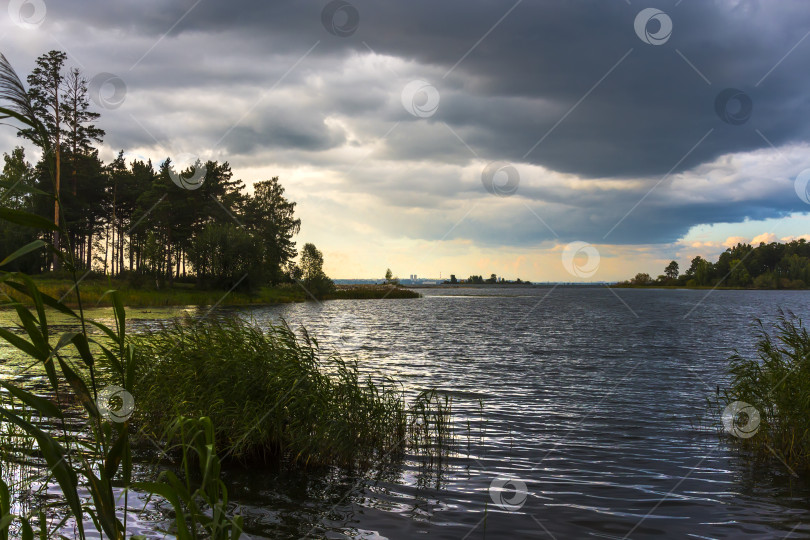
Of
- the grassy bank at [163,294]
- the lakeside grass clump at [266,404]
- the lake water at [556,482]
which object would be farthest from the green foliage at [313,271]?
the lakeside grass clump at [266,404]

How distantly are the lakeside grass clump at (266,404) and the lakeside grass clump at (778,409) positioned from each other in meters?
7.62

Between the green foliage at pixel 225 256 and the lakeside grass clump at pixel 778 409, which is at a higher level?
the green foliage at pixel 225 256

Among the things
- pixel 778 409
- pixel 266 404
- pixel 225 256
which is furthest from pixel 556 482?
pixel 225 256

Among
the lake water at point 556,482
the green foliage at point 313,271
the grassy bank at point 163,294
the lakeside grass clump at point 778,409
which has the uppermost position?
the green foliage at point 313,271

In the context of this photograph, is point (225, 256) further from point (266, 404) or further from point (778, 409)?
point (778, 409)

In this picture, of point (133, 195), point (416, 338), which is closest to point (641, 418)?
point (416, 338)

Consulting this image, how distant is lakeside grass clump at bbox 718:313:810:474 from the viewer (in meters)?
11.9

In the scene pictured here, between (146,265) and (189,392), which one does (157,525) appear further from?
(146,265)

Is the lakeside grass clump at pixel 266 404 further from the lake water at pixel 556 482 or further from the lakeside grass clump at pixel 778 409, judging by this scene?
the lakeside grass clump at pixel 778 409

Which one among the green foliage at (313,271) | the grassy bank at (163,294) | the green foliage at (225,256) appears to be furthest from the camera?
the green foliage at (313,271)

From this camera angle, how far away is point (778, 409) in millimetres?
12484

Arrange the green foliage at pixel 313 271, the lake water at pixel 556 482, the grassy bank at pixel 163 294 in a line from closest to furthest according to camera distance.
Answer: the lake water at pixel 556 482 → the grassy bank at pixel 163 294 → the green foliage at pixel 313 271

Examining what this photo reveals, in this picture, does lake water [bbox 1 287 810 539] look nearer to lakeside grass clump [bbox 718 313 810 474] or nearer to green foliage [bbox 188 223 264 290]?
lakeside grass clump [bbox 718 313 810 474]

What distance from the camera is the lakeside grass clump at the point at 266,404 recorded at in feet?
36.8
